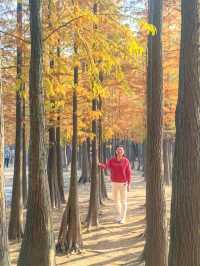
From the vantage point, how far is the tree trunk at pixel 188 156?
5.60 m

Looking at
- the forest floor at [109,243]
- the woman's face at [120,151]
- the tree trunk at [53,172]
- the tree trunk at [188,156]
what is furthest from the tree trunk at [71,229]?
the tree trunk at [53,172]

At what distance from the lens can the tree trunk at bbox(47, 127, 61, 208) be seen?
1714cm

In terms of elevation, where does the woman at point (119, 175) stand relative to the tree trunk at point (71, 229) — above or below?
above

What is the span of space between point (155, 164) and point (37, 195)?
2.11m

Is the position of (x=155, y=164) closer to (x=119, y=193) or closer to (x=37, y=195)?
(x=37, y=195)

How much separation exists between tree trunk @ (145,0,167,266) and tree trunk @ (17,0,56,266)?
5.69 feet

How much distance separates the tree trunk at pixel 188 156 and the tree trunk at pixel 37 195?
2458 mm

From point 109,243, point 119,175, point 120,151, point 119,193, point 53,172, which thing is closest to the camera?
point 109,243

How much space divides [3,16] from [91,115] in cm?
336

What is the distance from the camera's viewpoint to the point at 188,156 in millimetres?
5625

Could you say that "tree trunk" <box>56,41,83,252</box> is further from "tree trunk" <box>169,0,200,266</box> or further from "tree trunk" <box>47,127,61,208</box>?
"tree trunk" <box>47,127,61,208</box>

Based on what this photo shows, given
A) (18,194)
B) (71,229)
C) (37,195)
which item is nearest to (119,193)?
(71,229)

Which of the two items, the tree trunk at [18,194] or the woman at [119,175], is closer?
the tree trunk at [18,194]

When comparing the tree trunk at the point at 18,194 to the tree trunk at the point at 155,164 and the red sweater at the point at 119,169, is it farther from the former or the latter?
the tree trunk at the point at 155,164
